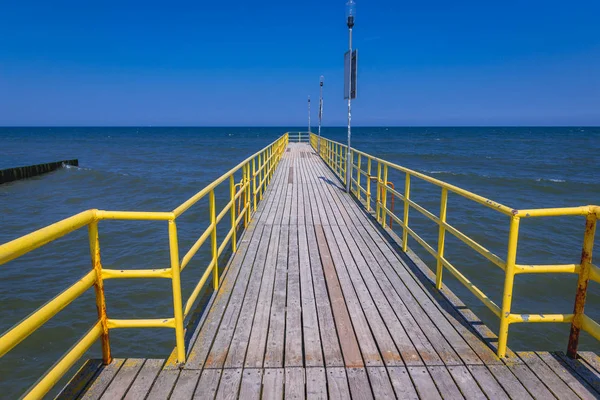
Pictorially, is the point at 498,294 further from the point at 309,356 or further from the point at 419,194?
the point at 419,194

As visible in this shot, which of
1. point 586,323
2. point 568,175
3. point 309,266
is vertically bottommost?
point 568,175

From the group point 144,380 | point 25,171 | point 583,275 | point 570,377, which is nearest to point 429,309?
point 570,377

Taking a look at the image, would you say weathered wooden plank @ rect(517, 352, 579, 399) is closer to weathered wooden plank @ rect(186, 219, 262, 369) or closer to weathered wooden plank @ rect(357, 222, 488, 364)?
weathered wooden plank @ rect(357, 222, 488, 364)

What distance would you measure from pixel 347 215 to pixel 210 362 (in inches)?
209

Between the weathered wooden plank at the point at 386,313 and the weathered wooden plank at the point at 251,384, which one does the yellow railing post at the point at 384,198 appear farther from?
the weathered wooden plank at the point at 251,384

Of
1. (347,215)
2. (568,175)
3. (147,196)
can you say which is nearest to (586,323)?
(347,215)

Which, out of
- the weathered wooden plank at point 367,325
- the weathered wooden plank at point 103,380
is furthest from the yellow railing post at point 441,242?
the weathered wooden plank at point 103,380

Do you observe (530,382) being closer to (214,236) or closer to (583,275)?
(583,275)

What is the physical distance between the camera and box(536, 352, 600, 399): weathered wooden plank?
8.42 feet

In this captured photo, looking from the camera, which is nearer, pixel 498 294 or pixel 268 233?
pixel 268 233

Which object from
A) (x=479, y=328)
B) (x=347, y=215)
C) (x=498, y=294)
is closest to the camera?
(x=479, y=328)

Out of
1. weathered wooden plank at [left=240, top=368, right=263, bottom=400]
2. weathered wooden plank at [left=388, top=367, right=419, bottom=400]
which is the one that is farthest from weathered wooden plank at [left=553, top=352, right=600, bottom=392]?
weathered wooden plank at [left=240, top=368, right=263, bottom=400]

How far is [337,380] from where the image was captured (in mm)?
2707

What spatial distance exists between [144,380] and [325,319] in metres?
1.58
